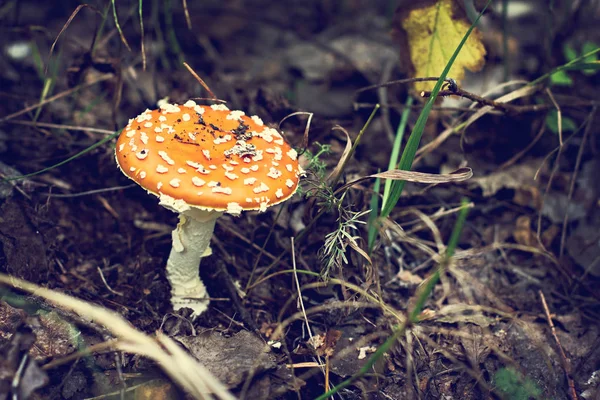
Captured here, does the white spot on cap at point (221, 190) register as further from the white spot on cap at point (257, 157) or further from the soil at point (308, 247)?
the soil at point (308, 247)

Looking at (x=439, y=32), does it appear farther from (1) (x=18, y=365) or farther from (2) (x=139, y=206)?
(1) (x=18, y=365)

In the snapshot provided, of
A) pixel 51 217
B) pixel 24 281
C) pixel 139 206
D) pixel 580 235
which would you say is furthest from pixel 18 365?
pixel 580 235

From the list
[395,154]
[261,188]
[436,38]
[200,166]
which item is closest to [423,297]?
[261,188]

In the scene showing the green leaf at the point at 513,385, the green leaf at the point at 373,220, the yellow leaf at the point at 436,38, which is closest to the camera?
the green leaf at the point at 513,385

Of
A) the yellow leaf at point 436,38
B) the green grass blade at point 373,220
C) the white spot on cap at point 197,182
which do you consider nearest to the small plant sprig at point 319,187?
the green grass blade at point 373,220

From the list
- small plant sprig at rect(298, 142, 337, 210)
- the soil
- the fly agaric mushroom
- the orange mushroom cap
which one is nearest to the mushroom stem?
the fly agaric mushroom
